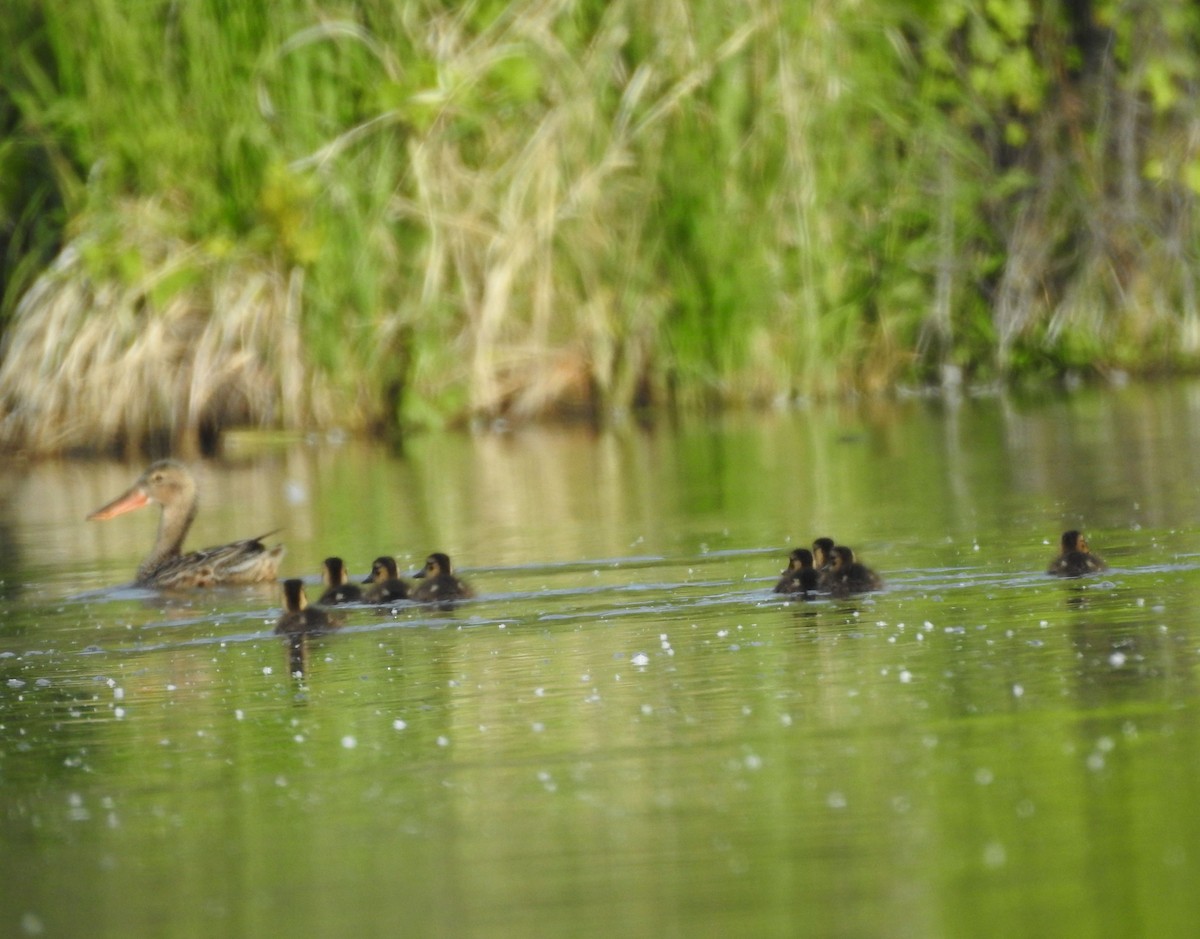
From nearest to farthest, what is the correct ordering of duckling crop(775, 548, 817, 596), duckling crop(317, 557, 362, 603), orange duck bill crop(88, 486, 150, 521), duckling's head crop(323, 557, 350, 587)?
duckling crop(775, 548, 817, 596) < duckling crop(317, 557, 362, 603) < duckling's head crop(323, 557, 350, 587) < orange duck bill crop(88, 486, 150, 521)

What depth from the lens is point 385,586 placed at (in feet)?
32.8

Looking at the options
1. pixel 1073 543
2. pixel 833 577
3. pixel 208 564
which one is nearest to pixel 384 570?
pixel 208 564

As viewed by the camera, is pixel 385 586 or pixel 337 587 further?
pixel 337 587

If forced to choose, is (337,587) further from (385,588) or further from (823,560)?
(823,560)

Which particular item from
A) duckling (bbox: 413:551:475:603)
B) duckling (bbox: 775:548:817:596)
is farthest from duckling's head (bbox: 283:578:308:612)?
duckling (bbox: 775:548:817:596)

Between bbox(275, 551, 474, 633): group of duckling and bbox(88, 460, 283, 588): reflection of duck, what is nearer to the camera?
bbox(275, 551, 474, 633): group of duckling

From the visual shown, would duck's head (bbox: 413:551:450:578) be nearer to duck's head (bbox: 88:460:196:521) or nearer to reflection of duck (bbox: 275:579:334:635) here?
reflection of duck (bbox: 275:579:334:635)

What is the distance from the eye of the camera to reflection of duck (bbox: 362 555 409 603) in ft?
32.7

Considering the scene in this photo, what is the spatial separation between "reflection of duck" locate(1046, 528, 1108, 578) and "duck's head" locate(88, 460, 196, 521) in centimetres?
Answer: 527

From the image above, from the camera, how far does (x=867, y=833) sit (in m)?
5.37

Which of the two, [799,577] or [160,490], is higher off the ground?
[160,490]

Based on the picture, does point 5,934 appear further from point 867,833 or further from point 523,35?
point 523,35

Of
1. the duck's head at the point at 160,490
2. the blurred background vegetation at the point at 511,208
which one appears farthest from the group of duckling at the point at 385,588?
the blurred background vegetation at the point at 511,208

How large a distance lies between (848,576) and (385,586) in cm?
186
